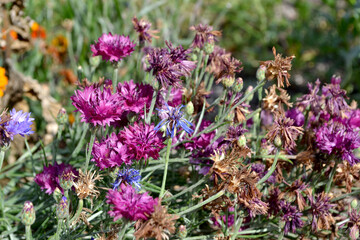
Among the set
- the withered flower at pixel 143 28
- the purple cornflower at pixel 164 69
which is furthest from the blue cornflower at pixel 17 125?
the withered flower at pixel 143 28

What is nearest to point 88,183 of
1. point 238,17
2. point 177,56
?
point 177,56

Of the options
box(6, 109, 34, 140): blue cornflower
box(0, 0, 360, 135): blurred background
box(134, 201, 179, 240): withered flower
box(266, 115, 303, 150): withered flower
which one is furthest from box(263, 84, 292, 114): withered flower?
box(0, 0, 360, 135): blurred background

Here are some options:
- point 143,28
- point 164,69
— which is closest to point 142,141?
point 164,69

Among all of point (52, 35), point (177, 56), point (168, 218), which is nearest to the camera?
point (168, 218)

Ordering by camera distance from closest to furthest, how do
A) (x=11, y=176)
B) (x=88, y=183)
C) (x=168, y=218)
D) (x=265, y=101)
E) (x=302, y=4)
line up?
1. (x=168, y=218)
2. (x=88, y=183)
3. (x=265, y=101)
4. (x=11, y=176)
5. (x=302, y=4)

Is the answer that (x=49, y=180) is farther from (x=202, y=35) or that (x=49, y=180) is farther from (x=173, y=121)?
(x=202, y=35)

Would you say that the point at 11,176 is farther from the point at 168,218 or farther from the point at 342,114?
the point at 342,114

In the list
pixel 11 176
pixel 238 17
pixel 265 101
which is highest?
pixel 265 101
